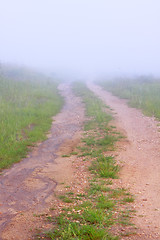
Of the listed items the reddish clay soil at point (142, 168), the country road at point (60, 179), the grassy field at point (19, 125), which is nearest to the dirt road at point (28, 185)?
the country road at point (60, 179)

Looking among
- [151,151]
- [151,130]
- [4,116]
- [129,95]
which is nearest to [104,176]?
[151,151]

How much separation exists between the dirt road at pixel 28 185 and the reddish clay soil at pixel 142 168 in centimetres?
165

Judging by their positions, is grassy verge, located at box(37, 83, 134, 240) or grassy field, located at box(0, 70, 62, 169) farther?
grassy field, located at box(0, 70, 62, 169)

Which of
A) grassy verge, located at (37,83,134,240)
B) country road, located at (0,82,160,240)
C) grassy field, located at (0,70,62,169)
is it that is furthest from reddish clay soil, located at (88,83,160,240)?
grassy field, located at (0,70,62,169)

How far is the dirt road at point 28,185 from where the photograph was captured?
4.04m

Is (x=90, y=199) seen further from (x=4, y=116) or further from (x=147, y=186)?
(x=4, y=116)

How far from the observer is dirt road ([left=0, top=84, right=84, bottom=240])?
404 cm

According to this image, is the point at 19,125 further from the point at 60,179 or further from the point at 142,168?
the point at 142,168

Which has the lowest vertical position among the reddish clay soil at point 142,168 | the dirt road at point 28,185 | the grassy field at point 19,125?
the dirt road at point 28,185

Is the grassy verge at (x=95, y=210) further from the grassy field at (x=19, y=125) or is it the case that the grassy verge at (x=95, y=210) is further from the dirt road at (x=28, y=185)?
the grassy field at (x=19, y=125)

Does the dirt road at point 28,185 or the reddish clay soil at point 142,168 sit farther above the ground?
the reddish clay soil at point 142,168

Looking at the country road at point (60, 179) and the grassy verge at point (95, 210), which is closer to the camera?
the grassy verge at point (95, 210)

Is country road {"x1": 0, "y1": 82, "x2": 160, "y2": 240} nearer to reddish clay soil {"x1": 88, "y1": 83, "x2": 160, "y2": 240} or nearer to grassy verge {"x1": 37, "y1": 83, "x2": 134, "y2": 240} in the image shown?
reddish clay soil {"x1": 88, "y1": 83, "x2": 160, "y2": 240}

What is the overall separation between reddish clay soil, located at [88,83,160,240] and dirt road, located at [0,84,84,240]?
1648 mm
